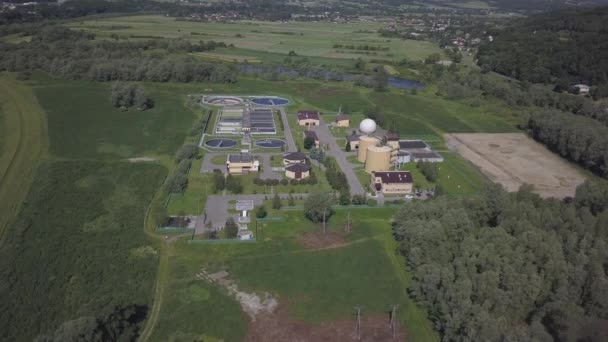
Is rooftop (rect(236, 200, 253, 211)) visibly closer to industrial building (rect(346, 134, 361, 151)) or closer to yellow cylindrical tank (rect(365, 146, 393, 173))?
yellow cylindrical tank (rect(365, 146, 393, 173))

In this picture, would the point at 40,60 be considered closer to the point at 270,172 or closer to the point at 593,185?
the point at 270,172

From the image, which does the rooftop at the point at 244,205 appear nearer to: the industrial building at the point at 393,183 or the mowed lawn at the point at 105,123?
the industrial building at the point at 393,183

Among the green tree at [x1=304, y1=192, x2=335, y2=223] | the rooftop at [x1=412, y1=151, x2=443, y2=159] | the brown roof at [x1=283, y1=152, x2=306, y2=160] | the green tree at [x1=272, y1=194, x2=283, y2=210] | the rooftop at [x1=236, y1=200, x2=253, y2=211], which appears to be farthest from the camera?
the rooftop at [x1=412, y1=151, x2=443, y2=159]

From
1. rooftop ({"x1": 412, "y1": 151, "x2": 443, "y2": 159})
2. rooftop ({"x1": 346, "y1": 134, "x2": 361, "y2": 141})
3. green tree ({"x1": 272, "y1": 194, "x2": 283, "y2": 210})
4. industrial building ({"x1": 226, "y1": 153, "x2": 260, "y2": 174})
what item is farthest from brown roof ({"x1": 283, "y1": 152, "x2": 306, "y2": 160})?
rooftop ({"x1": 412, "y1": 151, "x2": 443, "y2": 159})

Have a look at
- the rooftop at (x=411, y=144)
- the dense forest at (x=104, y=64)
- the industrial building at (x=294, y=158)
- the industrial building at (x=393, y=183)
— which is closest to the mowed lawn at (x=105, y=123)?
the dense forest at (x=104, y=64)

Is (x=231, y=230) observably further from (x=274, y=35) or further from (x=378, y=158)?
(x=274, y=35)
